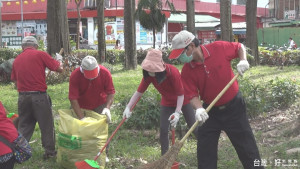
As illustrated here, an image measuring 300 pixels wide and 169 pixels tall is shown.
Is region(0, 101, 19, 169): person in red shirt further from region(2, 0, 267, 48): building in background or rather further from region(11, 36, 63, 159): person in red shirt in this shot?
region(2, 0, 267, 48): building in background

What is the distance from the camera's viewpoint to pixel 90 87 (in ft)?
17.0

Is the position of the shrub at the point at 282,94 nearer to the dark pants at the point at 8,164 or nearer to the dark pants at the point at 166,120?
the dark pants at the point at 166,120

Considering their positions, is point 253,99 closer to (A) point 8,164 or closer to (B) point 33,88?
(B) point 33,88

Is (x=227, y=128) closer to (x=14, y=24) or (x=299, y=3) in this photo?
(x=14, y=24)

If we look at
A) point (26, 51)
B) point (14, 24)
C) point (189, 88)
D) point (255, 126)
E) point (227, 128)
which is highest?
point (14, 24)

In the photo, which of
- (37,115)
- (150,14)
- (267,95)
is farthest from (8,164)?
(150,14)

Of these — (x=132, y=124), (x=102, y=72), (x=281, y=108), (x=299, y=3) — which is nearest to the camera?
(x=102, y=72)

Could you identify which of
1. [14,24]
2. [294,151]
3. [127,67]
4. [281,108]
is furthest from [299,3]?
[294,151]

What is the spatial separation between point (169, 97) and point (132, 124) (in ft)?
7.31

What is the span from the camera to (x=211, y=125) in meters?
4.12

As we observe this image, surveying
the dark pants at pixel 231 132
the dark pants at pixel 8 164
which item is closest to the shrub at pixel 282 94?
the dark pants at pixel 231 132

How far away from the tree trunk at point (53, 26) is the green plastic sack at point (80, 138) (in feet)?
27.8

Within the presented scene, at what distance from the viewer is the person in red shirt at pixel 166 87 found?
457 cm

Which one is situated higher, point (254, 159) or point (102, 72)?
point (102, 72)
